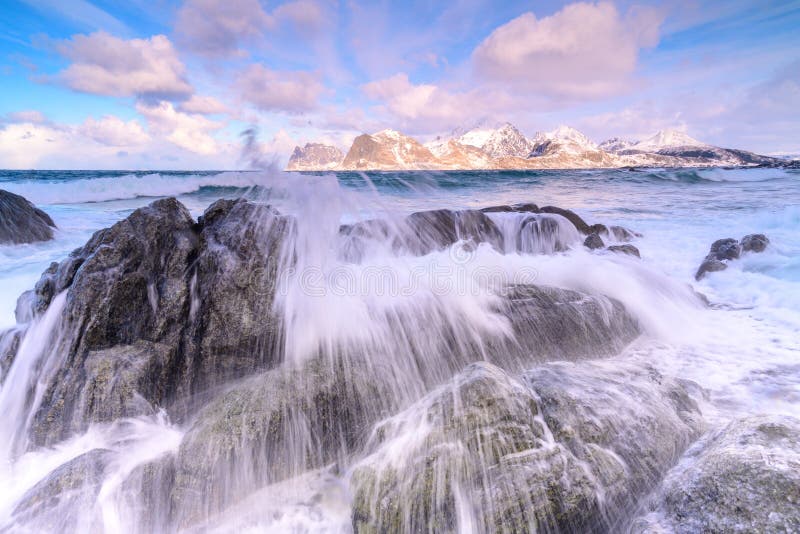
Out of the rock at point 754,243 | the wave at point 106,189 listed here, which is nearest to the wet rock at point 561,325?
the rock at point 754,243

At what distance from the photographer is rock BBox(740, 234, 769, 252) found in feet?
35.6

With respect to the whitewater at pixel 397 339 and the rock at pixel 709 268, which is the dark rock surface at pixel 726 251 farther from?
the whitewater at pixel 397 339

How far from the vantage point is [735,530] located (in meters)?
2.00

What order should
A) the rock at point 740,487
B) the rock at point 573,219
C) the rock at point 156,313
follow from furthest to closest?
the rock at point 573,219 → the rock at point 156,313 → the rock at point 740,487

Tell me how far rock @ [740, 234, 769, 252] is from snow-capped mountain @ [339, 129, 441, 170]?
144 metres

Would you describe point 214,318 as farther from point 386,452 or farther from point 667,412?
point 667,412

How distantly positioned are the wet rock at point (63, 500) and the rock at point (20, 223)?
13271 millimetres

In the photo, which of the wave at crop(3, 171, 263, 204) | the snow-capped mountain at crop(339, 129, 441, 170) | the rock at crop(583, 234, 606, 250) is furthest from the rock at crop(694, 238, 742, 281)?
the snow-capped mountain at crop(339, 129, 441, 170)

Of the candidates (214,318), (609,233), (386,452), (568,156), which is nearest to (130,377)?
(214,318)

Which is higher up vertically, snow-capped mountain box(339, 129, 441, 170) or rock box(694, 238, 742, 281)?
snow-capped mountain box(339, 129, 441, 170)

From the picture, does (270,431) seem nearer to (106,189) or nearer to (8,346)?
(8,346)

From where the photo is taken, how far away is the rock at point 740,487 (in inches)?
78.5

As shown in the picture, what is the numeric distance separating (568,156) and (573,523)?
181 m

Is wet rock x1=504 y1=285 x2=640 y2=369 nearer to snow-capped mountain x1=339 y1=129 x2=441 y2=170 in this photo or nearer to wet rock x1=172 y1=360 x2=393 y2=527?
wet rock x1=172 y1=360 x2=393 y2=527
